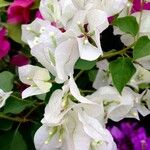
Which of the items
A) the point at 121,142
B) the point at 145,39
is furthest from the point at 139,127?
the point at 145,39

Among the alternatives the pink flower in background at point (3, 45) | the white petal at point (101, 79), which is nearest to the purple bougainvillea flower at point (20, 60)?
the pink flower in background at point (3, 45)

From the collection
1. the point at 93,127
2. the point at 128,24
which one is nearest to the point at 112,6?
the point at 128,24

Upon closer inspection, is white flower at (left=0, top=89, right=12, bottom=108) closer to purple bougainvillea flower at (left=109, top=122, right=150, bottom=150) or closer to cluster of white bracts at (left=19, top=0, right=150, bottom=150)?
cluster of white bracts at (left=19, top=0, right=150, bottom=150)

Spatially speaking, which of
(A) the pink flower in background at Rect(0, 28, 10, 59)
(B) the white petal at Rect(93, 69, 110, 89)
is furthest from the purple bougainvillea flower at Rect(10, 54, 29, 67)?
(B) the white petal at Rect(93, 69, 110, 89)

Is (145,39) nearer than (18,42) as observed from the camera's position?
Yes

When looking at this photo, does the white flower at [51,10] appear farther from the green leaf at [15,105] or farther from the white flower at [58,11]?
the green leaf at [15,105]

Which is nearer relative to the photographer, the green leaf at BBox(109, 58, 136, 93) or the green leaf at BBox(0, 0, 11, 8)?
the green leaf at BBox(109, 58, 136, 93)

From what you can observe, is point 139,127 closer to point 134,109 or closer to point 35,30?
point 134,109
